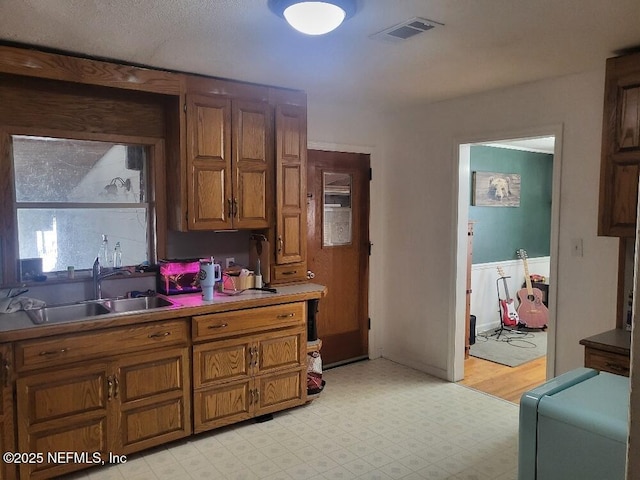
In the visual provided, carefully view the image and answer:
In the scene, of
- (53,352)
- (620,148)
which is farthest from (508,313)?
(53,352)

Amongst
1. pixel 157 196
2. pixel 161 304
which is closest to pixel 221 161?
pixel 157 196

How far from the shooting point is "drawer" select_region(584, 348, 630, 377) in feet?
8.55

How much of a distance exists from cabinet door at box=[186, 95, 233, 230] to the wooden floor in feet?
8.43

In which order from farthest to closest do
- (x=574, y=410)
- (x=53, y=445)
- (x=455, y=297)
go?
(x=455, y=297) → (x=53, y=445) → (x=574, y=410)

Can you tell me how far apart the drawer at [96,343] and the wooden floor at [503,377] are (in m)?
2.58

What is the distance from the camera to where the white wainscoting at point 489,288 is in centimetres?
578

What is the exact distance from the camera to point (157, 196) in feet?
11.4

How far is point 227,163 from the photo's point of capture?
3.46 meters

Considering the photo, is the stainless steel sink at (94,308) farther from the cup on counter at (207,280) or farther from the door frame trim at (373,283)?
the door frame trim at (373,283)

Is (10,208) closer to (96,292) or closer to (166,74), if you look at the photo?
(96,292)

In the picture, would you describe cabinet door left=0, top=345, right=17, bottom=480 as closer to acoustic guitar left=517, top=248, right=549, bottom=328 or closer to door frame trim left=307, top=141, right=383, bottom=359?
door frame trim left=307, top=141, right=383, bottom=359

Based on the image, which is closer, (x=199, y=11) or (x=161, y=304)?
(x=199, y=11)

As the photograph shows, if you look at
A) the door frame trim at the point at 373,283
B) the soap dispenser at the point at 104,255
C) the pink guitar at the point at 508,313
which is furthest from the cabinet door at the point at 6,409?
the pink guitar at the point at 508,313

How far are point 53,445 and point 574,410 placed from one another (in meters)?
2.62
